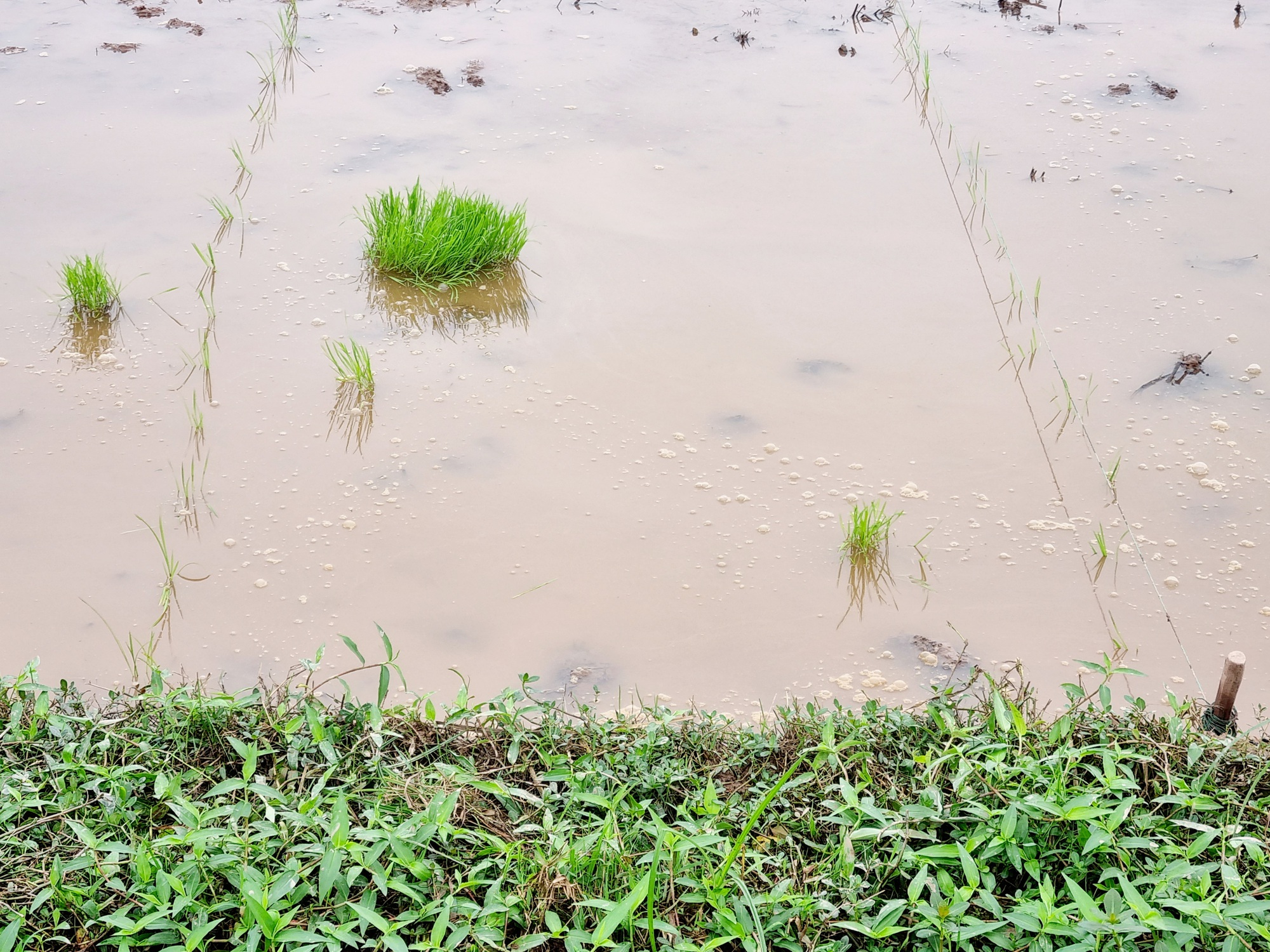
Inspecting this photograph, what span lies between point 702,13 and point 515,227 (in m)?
2.80

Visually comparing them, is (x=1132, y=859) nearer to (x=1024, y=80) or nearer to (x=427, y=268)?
(x=427, y=268)

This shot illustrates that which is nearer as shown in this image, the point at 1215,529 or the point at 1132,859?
the point at 1132,859

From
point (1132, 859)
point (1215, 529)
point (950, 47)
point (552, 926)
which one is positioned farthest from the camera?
point (950, 47)

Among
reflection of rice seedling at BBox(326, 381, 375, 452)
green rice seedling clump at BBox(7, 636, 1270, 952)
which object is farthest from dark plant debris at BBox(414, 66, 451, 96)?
green rice seedling clump at BBox(7, 636, 1270, 952)

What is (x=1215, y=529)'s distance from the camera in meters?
2.79

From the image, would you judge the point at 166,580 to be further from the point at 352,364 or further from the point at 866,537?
the point at 866,537

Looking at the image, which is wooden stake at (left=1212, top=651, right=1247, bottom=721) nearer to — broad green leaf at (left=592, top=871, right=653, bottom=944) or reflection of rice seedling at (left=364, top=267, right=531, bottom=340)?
broad green leaf at (left=592, top=871, right=653, bottom=944)

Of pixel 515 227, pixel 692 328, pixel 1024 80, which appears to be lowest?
pixel 692 328

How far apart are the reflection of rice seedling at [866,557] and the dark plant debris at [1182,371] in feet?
3.67


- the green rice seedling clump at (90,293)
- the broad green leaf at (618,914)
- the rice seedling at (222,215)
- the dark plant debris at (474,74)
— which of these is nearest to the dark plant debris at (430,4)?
the dark plant debris at (474,74)

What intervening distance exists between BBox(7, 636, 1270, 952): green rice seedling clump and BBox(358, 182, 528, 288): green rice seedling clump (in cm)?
190

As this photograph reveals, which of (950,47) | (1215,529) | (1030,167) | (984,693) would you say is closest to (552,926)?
(984,693)

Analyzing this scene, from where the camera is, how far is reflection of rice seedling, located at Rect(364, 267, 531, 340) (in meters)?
3.52

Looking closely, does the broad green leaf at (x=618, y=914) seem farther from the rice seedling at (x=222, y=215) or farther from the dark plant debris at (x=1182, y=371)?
the rice seedling at (x=222, y=215)
